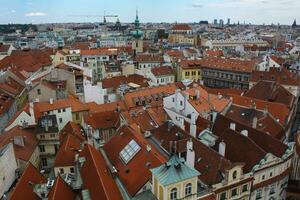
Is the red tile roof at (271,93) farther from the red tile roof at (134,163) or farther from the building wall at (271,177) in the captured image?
the red tile roof at (134,163)

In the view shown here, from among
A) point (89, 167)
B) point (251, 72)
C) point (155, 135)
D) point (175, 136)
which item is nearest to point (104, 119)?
point (155, 135)

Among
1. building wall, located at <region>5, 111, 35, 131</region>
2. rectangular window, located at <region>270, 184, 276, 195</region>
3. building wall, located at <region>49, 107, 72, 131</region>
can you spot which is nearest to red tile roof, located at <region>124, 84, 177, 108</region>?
building wall, located at <region>49, 107, 72, 131</region>

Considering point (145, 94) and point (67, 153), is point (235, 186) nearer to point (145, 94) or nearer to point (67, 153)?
point (67, 153)

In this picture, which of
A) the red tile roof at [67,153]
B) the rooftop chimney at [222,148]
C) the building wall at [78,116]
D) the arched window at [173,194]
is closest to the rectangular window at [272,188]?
the rooftop chimney at [222,148]

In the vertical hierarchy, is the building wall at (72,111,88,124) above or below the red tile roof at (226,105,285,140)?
below

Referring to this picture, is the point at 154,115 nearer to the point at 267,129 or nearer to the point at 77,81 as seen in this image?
the point at 267,129

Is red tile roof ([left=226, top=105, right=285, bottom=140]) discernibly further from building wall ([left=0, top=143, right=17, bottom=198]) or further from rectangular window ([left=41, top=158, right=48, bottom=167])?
building wall ([left=0, top=143, right=17, bottom=198])
